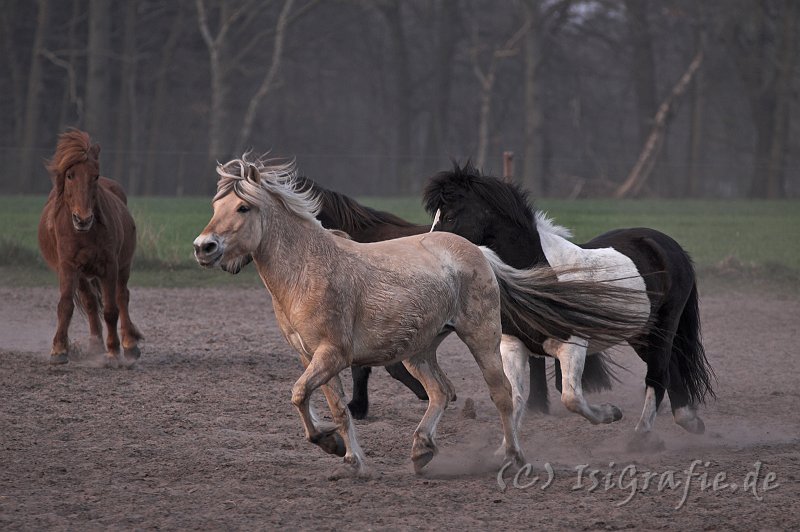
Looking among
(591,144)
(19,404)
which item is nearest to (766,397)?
(19,404)

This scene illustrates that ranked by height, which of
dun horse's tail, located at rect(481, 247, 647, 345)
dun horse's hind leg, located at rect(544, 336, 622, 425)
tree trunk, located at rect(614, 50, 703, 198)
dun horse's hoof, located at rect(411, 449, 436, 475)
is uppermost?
tree trunk, located at rect(614, 50, 703, 198)

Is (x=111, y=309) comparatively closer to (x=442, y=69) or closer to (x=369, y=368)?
(x=369, y=368)

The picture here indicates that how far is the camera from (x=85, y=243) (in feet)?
27.0

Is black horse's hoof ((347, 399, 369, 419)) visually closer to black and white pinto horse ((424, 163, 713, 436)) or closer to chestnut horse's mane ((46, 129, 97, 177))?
black and white pinto horse ((424, 163, 713, 436))

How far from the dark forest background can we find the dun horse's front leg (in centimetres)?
1633

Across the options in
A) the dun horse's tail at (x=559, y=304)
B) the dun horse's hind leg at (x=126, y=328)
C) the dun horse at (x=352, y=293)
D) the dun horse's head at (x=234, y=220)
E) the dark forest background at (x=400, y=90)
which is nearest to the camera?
the dun horse's head at (x=234, y=220)

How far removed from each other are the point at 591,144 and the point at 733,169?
20.2 m

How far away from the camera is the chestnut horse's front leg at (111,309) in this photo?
8367mm

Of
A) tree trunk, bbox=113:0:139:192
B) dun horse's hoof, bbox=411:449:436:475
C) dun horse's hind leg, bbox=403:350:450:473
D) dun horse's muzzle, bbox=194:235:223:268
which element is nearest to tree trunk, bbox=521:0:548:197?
tree trunk, bbox=113:0:139:192

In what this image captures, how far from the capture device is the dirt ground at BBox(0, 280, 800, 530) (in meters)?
4.59

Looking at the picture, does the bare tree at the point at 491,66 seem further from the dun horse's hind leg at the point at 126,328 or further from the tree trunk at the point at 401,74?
the dun horse's hind leg at the point at 126,328

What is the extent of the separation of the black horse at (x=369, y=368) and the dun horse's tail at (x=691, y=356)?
1.62 feet

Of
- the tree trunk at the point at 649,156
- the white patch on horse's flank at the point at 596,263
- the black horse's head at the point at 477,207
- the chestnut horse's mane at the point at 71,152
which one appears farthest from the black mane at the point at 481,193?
the tree trunk at the point at 649,156

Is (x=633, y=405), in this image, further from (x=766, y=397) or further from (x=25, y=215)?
(x=25, y=215)
